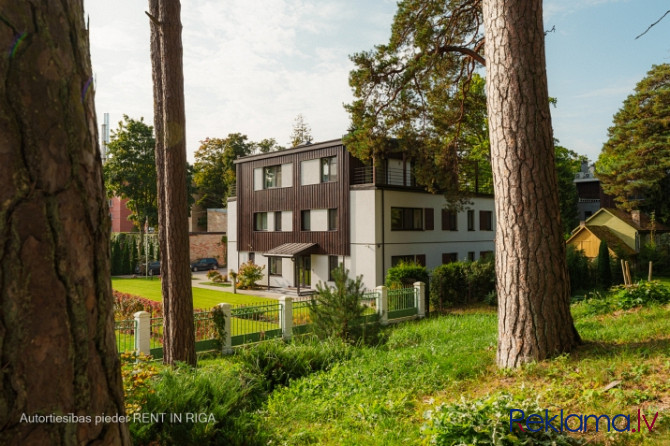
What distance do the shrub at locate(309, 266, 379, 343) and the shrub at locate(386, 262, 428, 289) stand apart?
9.38m

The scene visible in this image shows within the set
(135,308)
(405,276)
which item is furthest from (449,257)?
(135,308)

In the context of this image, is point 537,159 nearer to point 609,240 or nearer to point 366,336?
point 366,336

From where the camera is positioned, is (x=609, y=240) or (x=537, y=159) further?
(x=609, y=240)

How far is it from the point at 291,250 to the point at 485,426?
24041 millimetres

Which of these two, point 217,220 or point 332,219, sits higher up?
point 217,220

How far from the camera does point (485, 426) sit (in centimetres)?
377

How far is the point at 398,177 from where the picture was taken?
27609 mm

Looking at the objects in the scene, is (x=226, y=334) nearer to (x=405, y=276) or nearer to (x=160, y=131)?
(x=160, y=131)

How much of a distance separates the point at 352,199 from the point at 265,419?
20378 mm

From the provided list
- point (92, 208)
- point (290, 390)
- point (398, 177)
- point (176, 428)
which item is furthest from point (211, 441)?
point (398, 177)


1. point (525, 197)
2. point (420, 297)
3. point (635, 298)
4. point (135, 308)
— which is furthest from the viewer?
point (135, 308)

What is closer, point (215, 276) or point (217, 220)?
point (215, 276)

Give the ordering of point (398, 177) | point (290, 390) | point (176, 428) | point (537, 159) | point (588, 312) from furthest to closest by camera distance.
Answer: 1. point (398, 177)
2. point (588, 312)
3. point (290, 390)
4. point (537, 159)
5. point (176, 428)

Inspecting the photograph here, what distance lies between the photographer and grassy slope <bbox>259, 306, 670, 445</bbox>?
4617mm
